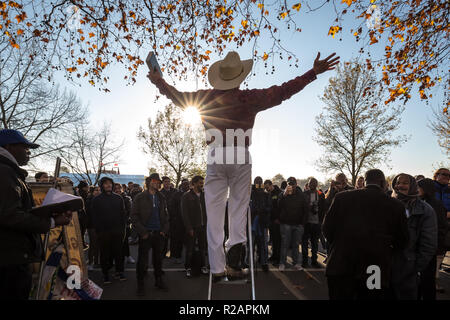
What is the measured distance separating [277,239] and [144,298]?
171 inches

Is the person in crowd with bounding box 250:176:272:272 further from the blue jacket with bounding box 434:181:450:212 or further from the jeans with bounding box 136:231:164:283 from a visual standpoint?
the blue jacket with bounding box 434:181:450:212

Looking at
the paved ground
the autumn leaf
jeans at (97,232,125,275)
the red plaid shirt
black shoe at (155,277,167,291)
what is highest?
the autumn leaf

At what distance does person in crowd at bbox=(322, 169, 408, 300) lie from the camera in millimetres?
3006

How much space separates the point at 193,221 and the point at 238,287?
1985 millimetres

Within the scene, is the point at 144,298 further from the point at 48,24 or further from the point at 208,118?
the point at 48,24

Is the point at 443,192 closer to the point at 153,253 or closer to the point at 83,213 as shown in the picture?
the point at 153,253

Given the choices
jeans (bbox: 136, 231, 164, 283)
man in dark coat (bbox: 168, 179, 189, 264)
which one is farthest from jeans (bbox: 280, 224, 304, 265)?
jeans (bbox: 136, 231, 164, 283)

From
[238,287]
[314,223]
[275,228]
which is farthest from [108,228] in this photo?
[314,223]

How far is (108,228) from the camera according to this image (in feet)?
21.0

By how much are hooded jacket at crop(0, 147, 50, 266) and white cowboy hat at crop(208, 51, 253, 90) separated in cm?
219

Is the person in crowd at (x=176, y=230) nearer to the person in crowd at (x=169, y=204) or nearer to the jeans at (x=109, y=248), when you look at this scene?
the person in crowd at (x=169, y=204)

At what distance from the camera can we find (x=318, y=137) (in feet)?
80.8

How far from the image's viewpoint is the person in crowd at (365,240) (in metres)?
3.01
